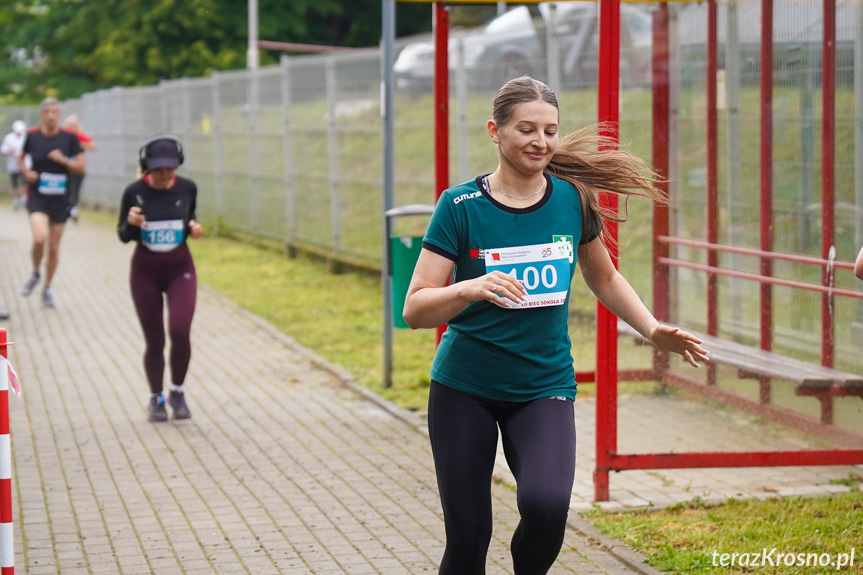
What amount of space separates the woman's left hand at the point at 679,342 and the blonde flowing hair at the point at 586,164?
428mm

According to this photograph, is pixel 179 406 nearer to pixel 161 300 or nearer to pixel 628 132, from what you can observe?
pixel 161 300

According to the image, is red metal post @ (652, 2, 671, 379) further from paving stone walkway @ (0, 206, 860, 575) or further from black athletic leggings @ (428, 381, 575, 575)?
black athletic leggings @ (428, 381, 575, 575)

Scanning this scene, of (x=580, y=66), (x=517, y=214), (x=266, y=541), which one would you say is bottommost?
(x=266, y=541)

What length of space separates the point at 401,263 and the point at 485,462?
4.34 meters

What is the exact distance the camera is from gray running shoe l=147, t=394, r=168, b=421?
841 cm

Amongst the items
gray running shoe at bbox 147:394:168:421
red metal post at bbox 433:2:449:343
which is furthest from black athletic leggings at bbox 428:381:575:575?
gray running shoe at bbox 147:394:168:421

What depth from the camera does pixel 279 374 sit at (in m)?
10.2

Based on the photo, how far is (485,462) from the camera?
4070mm

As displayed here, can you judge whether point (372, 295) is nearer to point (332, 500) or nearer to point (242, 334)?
point (242, 334)

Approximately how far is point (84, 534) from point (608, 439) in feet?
8.05

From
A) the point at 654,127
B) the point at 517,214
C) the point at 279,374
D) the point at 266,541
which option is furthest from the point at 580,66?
the point at 517,214

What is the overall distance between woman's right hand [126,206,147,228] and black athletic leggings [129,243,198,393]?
24cm

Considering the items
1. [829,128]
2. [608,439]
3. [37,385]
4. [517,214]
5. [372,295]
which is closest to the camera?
[517,214]

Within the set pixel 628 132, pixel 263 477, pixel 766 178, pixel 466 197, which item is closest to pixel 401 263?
pixel 628 132
